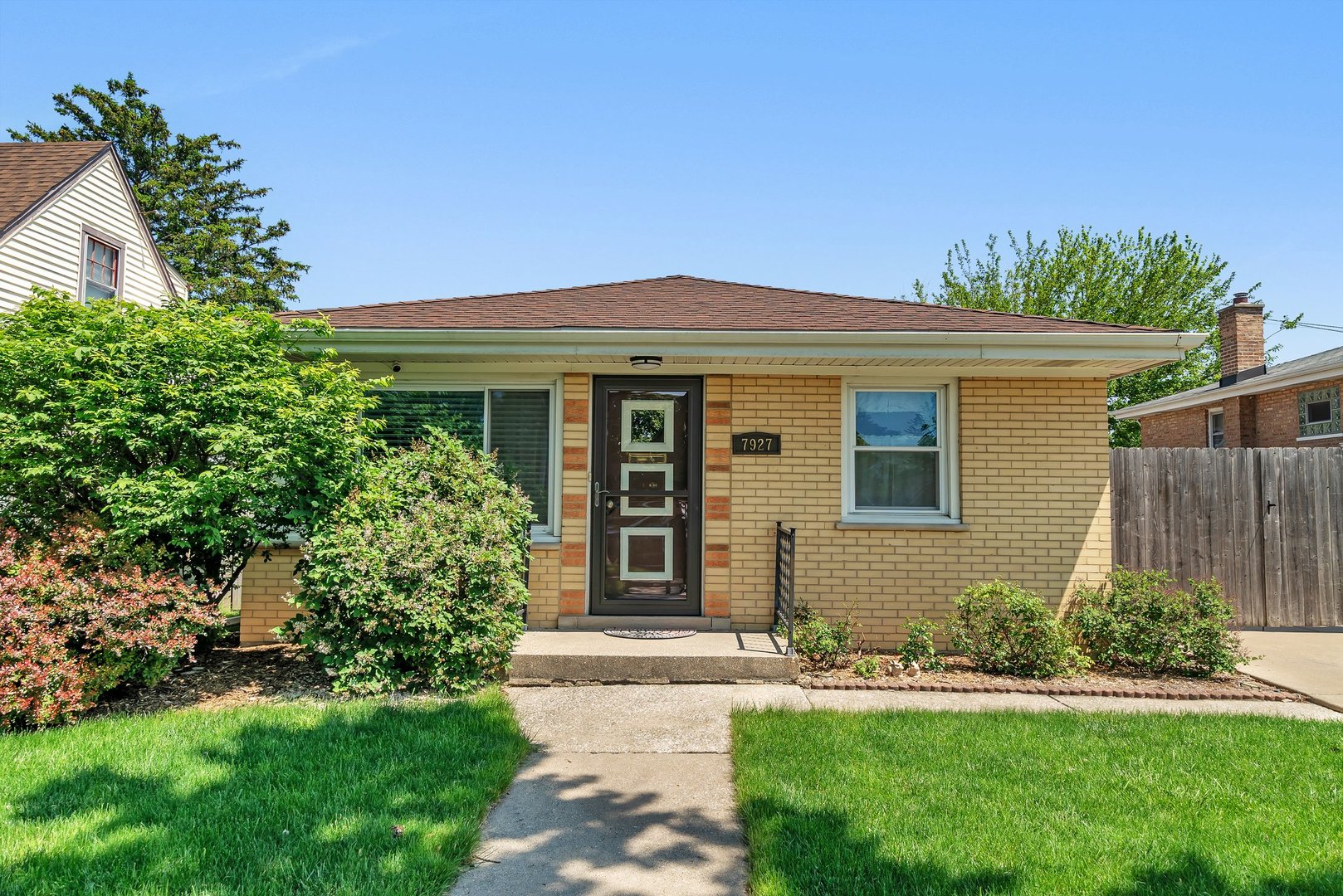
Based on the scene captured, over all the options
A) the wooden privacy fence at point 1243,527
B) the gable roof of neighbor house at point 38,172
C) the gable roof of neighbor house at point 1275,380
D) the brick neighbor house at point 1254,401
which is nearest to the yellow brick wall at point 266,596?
the wooden privacy fence at point 1243,527

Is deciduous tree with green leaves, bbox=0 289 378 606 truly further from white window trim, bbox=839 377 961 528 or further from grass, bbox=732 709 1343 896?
white window trim, bbox=839 377 961 528

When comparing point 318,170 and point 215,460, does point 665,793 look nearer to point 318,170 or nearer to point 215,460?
point 215,460

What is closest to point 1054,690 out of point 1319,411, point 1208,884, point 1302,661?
point 1208,884

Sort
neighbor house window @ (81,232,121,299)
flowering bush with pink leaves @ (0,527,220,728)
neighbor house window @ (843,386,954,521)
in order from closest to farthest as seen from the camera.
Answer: flowering bush with pink leaves @ (0,527,220,728) < neighbor house window @ (843,386,954,521) < neighbor house window @ (81,232,121,299)

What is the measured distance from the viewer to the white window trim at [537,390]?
6.75 m

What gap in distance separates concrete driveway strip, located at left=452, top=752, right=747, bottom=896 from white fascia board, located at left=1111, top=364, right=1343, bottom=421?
18.6m

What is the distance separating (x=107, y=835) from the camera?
2.93 m

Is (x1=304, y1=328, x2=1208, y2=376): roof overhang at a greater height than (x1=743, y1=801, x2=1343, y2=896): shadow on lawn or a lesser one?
greater

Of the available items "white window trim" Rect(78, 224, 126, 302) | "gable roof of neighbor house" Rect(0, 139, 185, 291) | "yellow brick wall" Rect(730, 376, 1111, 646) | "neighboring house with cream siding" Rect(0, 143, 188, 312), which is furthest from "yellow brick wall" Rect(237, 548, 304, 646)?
"white window trim" Rect(78, 224, 126, 302)

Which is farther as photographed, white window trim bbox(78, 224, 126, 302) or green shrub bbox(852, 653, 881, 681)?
white window trim bbox(78, 224, 126, 302)

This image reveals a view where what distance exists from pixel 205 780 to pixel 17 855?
786 mm

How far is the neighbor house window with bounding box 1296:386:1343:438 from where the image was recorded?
53.1ft

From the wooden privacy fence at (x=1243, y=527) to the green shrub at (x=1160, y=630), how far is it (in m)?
1.90

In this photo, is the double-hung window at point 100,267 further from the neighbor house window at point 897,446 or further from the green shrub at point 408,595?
the neighbor house window at point 897,446
